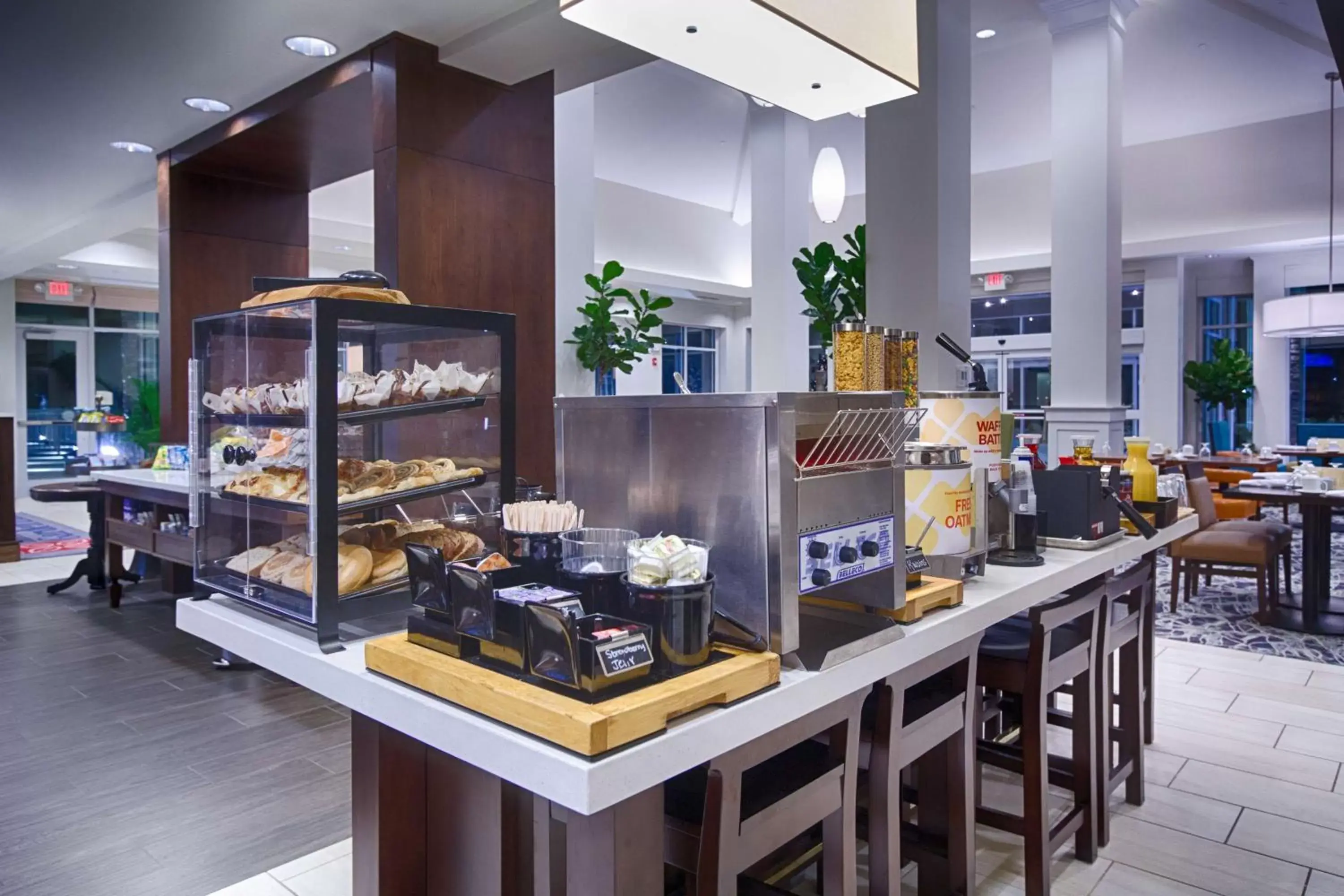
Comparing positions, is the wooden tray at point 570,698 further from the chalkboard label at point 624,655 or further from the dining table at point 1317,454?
the dining table at point 1317,454

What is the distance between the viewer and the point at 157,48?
13.3 feet

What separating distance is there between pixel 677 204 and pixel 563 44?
8.67 meters

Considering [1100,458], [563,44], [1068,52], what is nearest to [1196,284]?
[1068,52]

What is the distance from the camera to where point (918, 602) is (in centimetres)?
173

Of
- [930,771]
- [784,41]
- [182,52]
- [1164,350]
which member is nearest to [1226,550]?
[930,771]

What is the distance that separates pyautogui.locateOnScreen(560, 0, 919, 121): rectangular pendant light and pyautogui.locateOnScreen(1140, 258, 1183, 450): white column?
10.5 meters

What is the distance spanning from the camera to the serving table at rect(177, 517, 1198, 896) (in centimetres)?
113

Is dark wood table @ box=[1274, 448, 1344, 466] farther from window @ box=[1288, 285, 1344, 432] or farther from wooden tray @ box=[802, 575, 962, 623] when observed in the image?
wooden tray @ box=[802, 575, 962, 623]

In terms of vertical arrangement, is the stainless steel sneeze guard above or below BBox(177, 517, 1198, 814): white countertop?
above

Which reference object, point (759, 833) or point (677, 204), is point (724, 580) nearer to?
point (759, 833)

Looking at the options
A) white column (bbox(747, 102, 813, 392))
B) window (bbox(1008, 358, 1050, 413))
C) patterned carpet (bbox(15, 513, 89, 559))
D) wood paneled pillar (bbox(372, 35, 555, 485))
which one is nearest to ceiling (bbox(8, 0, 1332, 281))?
wood paneled pillar (bbox(372, 35, 555, 485))

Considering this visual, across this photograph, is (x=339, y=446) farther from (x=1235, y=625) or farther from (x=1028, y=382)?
(x=1028, y=382)

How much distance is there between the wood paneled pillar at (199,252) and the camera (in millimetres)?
5844

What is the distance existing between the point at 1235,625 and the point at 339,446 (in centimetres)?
555
